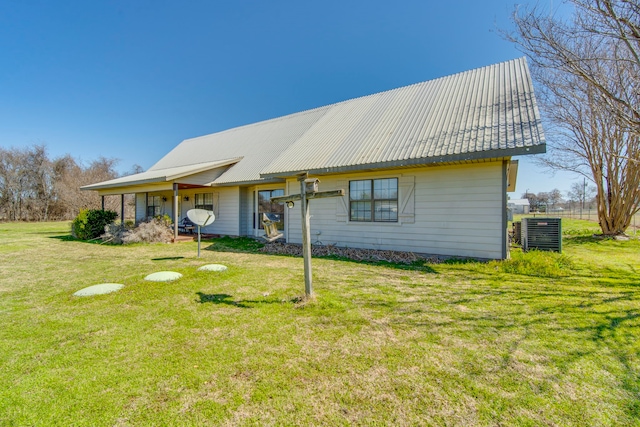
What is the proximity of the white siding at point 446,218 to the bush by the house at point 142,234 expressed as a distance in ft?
25.8

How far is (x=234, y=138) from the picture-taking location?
683 inches

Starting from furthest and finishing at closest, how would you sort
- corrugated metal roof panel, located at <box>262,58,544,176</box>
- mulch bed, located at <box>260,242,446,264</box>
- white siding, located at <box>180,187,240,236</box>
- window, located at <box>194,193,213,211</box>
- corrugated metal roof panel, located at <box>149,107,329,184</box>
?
window, located at <box>194,193,213,211</box> < white siding, located at <box>180,187,240,236</box> < corrugated metal roof panel, located at <box>149,107,329,184</box> < mulch bed, located at <box>260,242,446,264</box> < corrugated metal roof panel, located at <box>262,58,544,176</box>

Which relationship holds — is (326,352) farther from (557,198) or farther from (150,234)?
(557,198)

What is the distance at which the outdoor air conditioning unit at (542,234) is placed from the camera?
316 inches

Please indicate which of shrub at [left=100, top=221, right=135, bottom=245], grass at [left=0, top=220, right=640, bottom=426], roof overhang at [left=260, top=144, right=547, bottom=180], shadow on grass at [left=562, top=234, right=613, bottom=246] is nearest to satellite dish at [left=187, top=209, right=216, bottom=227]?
roof overhang at [left=260, top=144, right=547, bottom=180]

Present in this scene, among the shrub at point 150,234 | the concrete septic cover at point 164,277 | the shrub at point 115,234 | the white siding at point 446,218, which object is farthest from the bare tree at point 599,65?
the shrub at point 115,234

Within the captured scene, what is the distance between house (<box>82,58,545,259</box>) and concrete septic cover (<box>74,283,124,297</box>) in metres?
5.43

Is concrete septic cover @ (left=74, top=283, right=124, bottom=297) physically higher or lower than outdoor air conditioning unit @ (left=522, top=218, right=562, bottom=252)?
lower

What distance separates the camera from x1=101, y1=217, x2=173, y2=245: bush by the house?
11.3 meters

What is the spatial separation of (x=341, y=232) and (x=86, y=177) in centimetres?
3070

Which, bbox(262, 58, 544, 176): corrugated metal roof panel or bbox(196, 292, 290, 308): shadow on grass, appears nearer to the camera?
bbox(196, 292, 290, 308): shadow on grass

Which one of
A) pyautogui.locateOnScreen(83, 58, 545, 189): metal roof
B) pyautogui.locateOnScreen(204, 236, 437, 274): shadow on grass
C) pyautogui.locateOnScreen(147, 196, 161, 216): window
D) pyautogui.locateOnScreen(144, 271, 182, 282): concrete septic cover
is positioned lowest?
pyautogui.locateOnScreen(204, 236, 437, 274): shadow on grass

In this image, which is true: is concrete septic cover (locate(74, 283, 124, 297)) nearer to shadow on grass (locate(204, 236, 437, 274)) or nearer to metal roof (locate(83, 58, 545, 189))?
shadow on grass (locate(204, 236, 437, 274))

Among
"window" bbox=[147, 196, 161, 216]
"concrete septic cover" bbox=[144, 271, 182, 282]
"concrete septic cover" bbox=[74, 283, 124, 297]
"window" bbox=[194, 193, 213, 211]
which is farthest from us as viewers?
"window" bbox=[147, 196, 161, 216]
